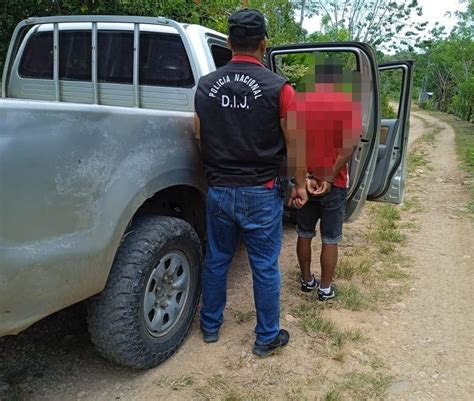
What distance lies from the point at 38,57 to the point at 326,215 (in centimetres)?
263

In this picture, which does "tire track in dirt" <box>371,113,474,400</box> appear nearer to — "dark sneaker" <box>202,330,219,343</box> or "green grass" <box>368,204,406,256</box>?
"green grass" <box>368,204,406,256</box>

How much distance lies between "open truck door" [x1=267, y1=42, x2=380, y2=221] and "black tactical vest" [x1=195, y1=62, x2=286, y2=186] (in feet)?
2.94

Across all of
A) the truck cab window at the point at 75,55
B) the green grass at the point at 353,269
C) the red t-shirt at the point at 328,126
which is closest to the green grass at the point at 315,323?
the green grass at the point at 353,269

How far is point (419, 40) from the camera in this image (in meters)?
26.8

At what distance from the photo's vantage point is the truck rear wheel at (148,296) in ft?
7.77

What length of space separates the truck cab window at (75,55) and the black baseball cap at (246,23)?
1.62 meters

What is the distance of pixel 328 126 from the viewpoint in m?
2.95

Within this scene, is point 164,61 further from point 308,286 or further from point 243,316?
point 308,286

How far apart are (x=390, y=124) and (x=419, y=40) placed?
81.3ft

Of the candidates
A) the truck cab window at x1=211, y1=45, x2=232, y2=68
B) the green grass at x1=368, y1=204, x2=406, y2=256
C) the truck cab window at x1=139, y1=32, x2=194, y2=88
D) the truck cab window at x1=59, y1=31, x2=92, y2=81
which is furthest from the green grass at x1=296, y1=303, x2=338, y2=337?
the truck cab window at x1=59, y1=31, x2=92, y2=81

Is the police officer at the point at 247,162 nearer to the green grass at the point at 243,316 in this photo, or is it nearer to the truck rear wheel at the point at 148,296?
the truck rear wheel at the point at 148,296

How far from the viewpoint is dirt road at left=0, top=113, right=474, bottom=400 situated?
2.55 metres

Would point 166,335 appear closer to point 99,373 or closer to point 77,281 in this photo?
point 99,373

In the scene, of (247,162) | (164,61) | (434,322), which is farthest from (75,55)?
(434,322)
